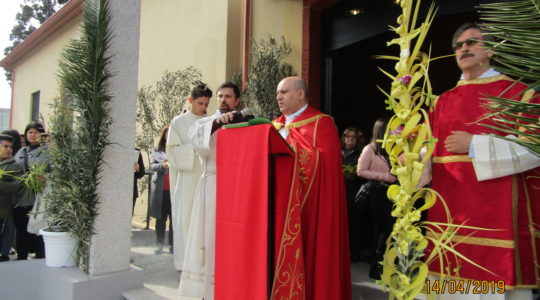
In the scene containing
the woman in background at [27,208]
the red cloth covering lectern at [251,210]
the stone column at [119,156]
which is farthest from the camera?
the woman in background at [27,208]

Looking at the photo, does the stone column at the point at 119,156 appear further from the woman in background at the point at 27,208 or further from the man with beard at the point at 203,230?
the woman in background at the point at 27,208

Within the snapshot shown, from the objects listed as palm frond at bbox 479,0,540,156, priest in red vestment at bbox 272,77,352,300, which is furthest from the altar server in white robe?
palm frond at bbox 479,0,540,156

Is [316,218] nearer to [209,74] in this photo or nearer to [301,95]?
[301,95]

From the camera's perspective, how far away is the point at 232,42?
741cm

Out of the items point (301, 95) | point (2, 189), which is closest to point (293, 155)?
point (301, 95)

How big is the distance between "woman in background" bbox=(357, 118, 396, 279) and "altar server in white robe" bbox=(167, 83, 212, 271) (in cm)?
191

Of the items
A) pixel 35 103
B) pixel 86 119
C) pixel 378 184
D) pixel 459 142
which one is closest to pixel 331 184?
pixel 459 142

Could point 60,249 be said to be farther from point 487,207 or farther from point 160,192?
point 487,207

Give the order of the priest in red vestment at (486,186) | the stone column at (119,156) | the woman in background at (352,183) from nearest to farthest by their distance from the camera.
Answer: the priest in red vestment at (486,186) → the stone column at (119,156) → the woman in background at (352,183)

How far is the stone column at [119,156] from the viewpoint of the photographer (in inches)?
142

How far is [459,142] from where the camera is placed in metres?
2.17

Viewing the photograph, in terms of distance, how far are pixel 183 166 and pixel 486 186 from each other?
9.97ft

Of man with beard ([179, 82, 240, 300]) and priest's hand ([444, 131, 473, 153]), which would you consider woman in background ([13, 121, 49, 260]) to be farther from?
priest's hand ([444, 131, 473, 153])
